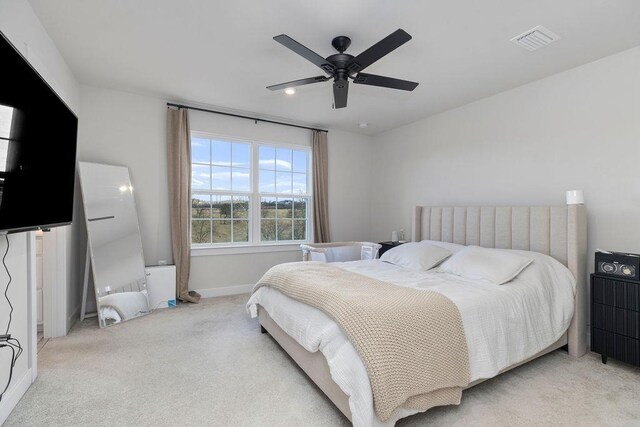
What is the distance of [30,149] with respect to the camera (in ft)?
5.32

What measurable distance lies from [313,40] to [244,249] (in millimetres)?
2979

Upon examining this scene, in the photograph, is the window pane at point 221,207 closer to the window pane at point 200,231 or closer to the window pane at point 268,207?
the window pane at point 200,231

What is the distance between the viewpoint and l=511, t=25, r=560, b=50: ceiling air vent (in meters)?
2.33

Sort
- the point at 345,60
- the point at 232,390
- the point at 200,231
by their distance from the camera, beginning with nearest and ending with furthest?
the point at 232,390 → the point at 345,60 → the point at 200,231

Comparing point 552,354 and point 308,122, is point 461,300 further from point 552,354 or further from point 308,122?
point 308,122

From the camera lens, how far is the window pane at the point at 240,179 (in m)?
4.48

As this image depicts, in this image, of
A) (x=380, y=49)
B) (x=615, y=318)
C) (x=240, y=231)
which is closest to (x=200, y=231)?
(x=240, y=231)

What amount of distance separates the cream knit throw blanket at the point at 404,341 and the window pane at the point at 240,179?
2.82m

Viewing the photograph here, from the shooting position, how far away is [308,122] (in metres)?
4.77

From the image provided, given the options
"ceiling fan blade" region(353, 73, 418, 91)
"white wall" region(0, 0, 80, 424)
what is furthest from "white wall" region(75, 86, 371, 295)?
"ceiling fan blade" region(353, 73, 418, 91)

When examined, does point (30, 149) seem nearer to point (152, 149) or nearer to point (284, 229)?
point (152, 149)

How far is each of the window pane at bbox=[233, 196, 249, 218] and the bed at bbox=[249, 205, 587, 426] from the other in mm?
1864

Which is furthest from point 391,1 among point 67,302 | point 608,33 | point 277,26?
point 67,302

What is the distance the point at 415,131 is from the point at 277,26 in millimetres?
Answer: 2935
